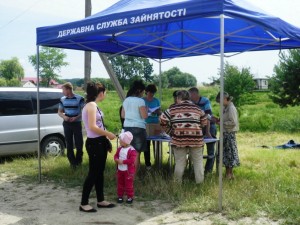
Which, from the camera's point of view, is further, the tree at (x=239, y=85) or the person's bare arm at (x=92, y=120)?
the tree at (x=239, y=85)

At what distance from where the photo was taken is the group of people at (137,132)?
5211 mm

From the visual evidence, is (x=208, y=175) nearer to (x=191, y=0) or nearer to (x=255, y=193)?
(x=255, y=193)

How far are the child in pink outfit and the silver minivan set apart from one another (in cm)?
407

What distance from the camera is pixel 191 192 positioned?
5.90 meters

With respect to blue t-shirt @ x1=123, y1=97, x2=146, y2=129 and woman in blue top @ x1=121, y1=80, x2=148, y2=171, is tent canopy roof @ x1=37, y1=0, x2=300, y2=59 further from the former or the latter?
blue t-shirt @ x1=123, y1=97, x2=146, y2=129

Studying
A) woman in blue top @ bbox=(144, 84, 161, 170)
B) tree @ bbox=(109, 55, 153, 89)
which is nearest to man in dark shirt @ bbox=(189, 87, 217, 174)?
woman in blue top @ bbox=(144, 84, 161, 170)

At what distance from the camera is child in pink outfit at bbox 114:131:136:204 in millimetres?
5621

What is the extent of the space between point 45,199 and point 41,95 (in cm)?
397

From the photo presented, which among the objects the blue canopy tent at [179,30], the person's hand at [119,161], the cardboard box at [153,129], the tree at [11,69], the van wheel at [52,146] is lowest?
the van wheel at [52,146]

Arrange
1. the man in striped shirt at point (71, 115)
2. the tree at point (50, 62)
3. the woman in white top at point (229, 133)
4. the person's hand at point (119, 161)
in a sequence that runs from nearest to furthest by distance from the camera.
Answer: the person's hand at point (119, 161)
the woman in white top at point (229, 133)
the man in striped shirt at point (71, 115)
the tree at point (50, 62)

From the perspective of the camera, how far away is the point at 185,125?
6.01 metres

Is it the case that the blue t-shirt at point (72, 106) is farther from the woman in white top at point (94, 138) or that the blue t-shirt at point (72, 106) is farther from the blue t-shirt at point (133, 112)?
the woman in white top at point (94, 138)

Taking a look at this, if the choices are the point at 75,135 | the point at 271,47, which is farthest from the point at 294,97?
the point at 75,135

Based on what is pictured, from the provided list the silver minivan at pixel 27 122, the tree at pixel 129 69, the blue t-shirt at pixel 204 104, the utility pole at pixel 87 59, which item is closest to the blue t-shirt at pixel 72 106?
the silver minivan at pixel 27 122
